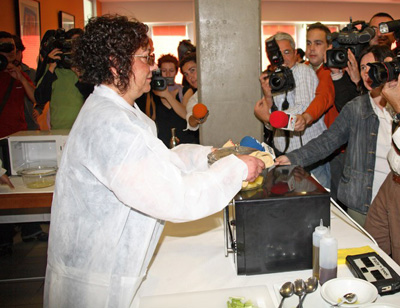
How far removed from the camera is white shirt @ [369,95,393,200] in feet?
6.09

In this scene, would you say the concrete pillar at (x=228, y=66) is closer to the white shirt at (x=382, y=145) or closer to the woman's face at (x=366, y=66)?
the woman's face at (x=366, y=66)

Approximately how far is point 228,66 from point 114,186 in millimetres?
1786

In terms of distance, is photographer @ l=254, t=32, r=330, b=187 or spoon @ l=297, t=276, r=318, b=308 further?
photographer @ l=254, t=32, r=330, b=187

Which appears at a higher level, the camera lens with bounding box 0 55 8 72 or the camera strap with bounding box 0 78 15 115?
the camera lens with bounding box 0 55 8 72

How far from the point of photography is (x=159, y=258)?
1426mm

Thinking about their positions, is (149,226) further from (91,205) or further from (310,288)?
(310,288)

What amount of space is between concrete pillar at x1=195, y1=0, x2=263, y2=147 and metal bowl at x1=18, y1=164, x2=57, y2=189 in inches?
40.4

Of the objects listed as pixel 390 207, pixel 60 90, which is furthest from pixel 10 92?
pixel 390 207

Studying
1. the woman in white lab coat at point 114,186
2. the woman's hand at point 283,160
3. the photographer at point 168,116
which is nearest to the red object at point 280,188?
the woman in white lab coat at point 114,186

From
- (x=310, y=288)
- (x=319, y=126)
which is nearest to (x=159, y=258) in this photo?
(x=310, y=288)

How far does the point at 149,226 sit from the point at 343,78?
78.1 inches

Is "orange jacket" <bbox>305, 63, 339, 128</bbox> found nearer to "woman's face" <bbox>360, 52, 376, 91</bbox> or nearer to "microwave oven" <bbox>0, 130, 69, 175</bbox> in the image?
"woman's face" <bbox>360, 52, 376, 91</bbox>

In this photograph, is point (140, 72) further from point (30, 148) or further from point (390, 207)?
point (30, 148)

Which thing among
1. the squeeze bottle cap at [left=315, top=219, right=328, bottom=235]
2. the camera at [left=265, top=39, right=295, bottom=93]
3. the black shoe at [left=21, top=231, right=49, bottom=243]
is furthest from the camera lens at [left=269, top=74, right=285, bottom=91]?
the black shoe at [left=21, top=231, right=49, bottom=243]
